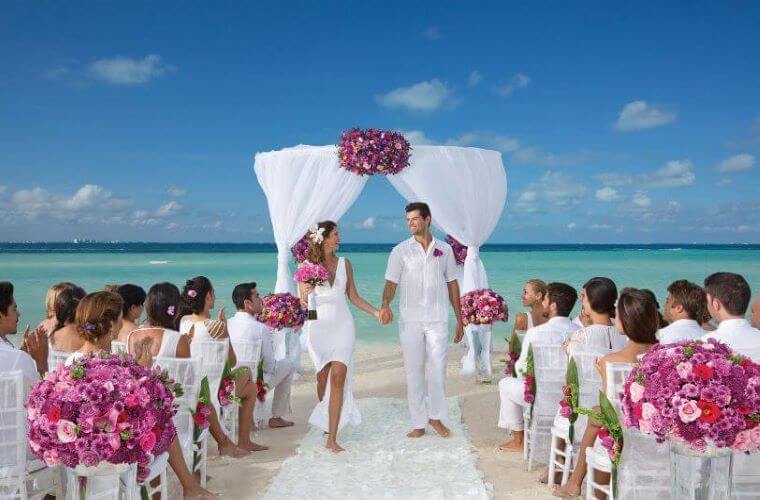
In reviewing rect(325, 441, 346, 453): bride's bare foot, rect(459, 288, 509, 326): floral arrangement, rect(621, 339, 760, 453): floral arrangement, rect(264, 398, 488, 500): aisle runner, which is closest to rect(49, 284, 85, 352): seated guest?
rect(264, 398, 488, 500): aisle runner

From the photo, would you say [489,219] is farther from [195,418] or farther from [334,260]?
[195,418]

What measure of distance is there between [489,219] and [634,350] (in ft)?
16.3

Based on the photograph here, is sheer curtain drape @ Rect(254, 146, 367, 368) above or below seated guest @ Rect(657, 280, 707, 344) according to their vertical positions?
above

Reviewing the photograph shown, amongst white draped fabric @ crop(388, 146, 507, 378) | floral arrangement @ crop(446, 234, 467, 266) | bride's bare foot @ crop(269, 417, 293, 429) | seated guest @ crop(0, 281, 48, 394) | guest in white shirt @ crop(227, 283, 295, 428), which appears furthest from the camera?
floral arrangement @ crop(446, 234, 467, 266)

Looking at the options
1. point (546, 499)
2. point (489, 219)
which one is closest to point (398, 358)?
point (489, 219)

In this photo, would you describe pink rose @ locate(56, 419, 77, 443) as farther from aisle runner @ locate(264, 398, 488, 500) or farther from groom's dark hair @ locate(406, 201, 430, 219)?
groom's dark hair @ locate(406, 201, 430, 219)

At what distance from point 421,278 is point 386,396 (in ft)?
6.89

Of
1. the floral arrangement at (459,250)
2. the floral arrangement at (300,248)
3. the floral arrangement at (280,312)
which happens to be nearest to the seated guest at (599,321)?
the floral arrangement at (280,312)

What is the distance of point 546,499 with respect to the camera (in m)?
4.02

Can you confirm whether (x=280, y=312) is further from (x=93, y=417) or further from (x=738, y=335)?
(x=738, y=335)

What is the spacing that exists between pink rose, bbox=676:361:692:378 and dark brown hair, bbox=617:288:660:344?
2.87 ft

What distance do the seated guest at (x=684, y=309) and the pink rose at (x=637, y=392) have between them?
5.07ft

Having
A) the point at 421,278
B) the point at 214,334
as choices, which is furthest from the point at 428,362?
the point at 214,334

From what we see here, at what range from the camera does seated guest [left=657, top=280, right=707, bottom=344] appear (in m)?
→ 4.05
